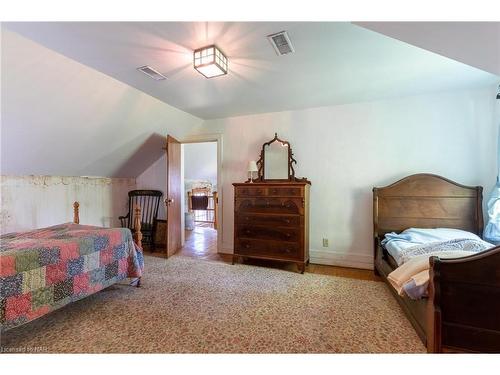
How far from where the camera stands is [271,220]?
3.28 m

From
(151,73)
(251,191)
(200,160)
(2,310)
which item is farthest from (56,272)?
(200,160)

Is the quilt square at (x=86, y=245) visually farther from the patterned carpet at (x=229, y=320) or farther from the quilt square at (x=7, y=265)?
the patterned carpet at (x=229, y=320)

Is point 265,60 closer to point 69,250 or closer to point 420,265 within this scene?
point 420,265

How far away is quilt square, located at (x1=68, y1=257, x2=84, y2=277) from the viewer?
1941 mm

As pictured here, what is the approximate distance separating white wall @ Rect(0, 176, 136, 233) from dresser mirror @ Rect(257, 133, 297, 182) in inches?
114

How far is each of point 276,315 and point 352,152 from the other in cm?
247

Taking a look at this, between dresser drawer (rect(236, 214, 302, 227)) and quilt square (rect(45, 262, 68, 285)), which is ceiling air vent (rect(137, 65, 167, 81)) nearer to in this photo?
quilt square (rect(45, 262, 68, 285))

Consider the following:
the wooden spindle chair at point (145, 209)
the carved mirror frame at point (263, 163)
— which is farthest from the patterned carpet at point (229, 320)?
the wooden spindle chair at point (145, 209)

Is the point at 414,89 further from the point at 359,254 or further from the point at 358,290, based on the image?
the point at 358,290

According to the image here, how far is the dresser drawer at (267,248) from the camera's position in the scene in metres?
3.15

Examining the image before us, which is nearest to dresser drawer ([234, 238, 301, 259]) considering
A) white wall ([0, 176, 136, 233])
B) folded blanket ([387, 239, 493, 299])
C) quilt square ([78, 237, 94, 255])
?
folded blanket ([387, 239, 493, 299])

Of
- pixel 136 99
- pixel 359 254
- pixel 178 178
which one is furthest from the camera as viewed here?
pixel 178 178

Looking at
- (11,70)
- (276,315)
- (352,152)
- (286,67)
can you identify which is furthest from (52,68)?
(352,152)

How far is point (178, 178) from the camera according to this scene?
4.27 m
